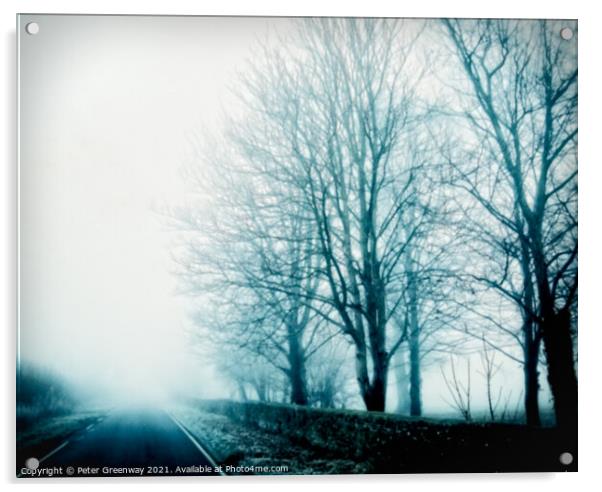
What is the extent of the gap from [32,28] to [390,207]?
9.24 feet

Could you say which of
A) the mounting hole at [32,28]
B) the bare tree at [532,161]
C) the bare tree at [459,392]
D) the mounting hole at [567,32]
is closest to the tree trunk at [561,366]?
the bare tree at [532,161]

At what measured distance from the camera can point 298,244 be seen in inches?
220

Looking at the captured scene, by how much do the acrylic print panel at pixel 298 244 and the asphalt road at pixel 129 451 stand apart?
15 millimetres

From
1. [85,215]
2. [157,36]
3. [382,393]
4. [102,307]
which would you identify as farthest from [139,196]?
[382,393]

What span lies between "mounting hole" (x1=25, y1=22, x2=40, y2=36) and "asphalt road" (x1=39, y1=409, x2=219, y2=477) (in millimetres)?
2710

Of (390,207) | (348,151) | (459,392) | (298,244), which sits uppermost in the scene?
(348,151)

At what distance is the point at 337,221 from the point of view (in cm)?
562

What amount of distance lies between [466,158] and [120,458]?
3233 millimetres

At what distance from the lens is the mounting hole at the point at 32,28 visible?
5414 millimetres

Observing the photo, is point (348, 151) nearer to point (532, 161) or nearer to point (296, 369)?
point (532, 161)

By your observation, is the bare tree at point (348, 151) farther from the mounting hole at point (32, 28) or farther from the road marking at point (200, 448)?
the mounting hole at point (32, 28)

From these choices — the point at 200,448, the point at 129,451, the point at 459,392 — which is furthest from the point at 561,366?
the point at 129,451

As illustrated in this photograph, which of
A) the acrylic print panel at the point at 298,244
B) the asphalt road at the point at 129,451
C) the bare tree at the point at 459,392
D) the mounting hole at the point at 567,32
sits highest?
the mounting hole at the point at 567,32

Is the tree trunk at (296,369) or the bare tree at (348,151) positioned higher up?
the bare tree at (348,151)
